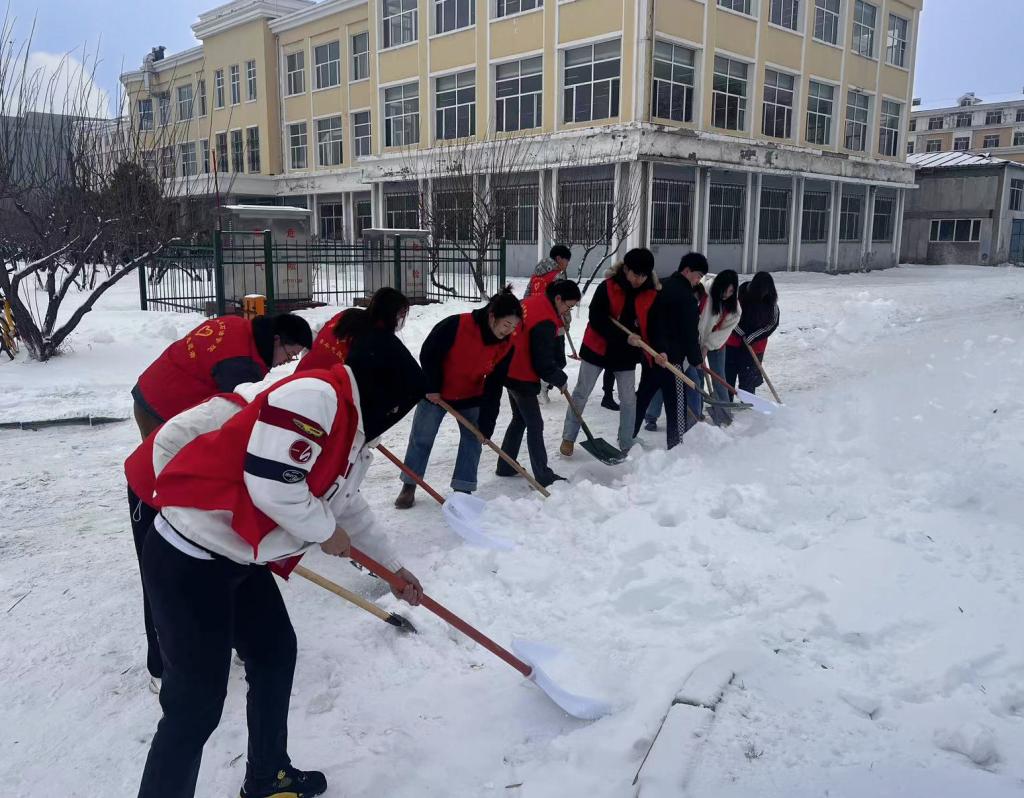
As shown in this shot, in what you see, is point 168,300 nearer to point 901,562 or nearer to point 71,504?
point 71,504

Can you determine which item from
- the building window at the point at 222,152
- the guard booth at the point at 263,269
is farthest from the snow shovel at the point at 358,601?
the building window at the point at 222,152

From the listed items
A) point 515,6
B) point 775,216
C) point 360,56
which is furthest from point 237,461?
point 360,56

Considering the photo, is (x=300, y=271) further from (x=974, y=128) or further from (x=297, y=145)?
(x=974, y=128)

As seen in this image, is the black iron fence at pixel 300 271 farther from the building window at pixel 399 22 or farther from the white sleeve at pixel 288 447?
the building window at pixel 399 22

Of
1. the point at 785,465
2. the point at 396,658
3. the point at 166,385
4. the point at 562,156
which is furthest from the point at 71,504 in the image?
the point at 562,156

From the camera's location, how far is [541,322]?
5672 mm

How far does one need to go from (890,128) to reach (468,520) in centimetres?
3215

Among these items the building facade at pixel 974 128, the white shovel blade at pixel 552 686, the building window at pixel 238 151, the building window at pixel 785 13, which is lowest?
the white shovel blade at pixel 552 686

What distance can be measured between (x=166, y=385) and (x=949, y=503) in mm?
4087

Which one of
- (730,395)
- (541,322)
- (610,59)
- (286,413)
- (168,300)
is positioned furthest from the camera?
(610,59)

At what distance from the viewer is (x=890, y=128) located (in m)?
30.8

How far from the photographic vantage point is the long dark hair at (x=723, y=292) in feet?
22.1

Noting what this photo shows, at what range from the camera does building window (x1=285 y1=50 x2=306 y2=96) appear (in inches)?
1324

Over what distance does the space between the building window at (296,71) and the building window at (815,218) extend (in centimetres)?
2119
